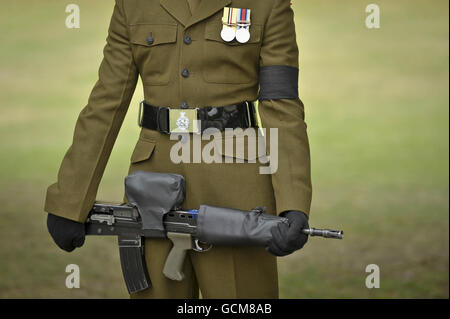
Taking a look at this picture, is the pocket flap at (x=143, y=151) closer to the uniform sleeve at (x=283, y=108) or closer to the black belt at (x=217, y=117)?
the black belt at (x=217, y=117)

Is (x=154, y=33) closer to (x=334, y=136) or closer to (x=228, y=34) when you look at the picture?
(x=228, y=34)

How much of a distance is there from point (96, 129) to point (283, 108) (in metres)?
0.61

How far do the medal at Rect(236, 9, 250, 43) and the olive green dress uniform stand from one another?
2cm

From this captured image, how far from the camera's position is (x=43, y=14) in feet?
21.2

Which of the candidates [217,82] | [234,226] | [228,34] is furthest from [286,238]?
[228,34]

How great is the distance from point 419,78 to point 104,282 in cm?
342

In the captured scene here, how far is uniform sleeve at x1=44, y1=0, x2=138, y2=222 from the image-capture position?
8.73 ft

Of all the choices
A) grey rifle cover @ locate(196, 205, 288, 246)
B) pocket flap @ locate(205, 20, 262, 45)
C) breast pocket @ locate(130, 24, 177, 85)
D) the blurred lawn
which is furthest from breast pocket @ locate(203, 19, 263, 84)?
the blurred lawn

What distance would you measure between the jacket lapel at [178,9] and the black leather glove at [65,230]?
0.73 m

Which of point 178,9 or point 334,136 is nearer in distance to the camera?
point 178,9

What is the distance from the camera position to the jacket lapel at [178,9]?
2551mm

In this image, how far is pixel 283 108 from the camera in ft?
8.29

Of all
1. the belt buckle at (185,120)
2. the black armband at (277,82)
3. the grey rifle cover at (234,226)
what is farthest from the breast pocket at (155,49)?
the grey rifle cover at (234,226)
